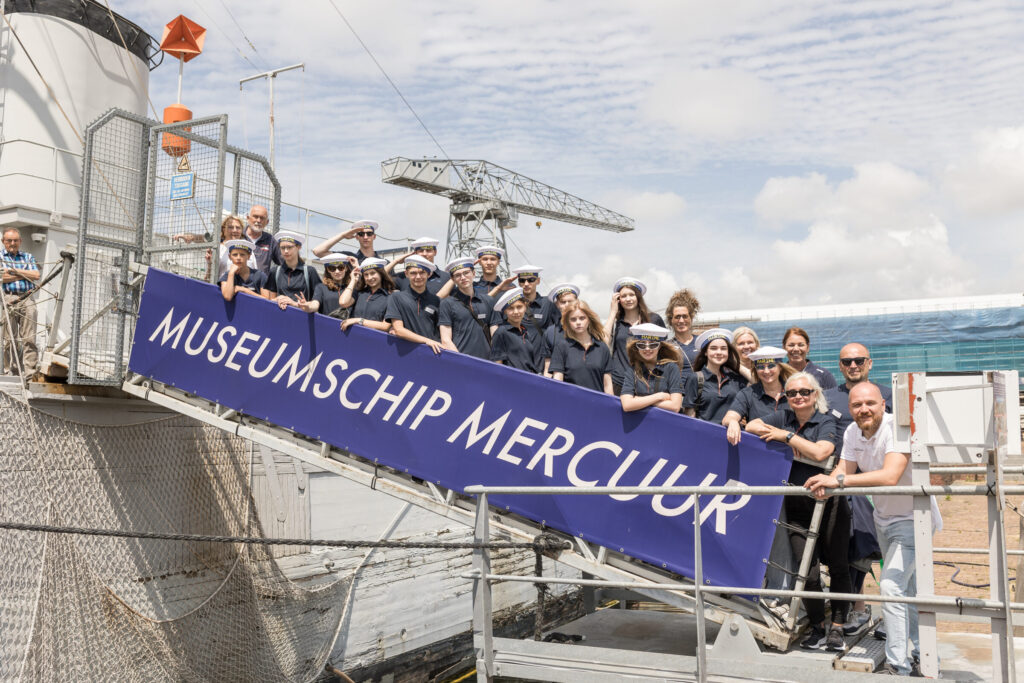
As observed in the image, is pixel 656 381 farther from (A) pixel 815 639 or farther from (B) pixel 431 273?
(B) pixel 431 273

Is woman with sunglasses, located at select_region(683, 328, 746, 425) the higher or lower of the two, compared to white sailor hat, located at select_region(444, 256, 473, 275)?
lower

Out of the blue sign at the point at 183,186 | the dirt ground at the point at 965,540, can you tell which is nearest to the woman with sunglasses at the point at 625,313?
the blue sign at the point at 183,186

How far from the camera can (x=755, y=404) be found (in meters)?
5.32

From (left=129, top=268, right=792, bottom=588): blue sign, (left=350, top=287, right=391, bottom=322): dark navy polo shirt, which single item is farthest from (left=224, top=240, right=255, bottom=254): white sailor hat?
(left=350, top=287, right=391, bottom=322): dark navy polo shirt

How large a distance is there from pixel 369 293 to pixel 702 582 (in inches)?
140

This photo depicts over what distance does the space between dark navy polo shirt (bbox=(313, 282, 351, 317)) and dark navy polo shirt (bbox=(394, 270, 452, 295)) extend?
1.78 ft

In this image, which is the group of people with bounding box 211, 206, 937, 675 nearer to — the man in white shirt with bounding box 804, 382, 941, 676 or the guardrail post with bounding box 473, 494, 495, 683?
the man in white shirt with bounding box 804, 382, 941, 676

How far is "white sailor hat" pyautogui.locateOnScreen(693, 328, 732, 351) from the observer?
5805mm

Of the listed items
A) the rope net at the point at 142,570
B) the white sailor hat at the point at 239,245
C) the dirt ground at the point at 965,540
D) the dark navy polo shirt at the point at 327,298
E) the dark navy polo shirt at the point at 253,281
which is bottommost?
the dirt ground at the point at 965,540

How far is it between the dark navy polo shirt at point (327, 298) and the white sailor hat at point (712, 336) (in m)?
3.04

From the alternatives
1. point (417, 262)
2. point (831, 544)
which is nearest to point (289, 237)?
point (417, 262)

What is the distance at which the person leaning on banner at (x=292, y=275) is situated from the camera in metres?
7.15

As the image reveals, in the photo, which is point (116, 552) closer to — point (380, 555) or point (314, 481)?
point (314, 481)

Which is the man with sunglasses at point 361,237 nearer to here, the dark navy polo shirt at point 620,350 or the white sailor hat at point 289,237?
the white sailor hat at point 289,237
